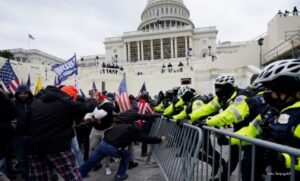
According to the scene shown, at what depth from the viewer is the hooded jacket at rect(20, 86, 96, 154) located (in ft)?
9.45

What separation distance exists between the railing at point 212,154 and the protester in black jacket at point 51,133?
1534 mm

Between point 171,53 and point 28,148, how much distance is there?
6626cm

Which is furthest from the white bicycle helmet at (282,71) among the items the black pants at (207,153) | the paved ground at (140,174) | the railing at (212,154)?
the paved ground at (140,174)

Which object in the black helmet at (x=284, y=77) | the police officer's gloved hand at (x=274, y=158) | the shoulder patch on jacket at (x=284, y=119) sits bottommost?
the police officer's gloved hand at (x=274, y=158)

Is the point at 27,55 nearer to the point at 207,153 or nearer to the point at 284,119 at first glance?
the point at 207,153

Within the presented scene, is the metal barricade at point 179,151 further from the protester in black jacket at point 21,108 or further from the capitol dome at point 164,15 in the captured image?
the capitol dome at point 164,15

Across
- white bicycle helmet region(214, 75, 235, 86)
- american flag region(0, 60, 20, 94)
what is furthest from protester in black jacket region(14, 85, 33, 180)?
white bicycle helmet region(214, 75, 235, 86)

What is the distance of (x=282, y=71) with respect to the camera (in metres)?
1.92

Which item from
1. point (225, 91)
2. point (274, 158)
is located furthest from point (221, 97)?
point (274, 158)

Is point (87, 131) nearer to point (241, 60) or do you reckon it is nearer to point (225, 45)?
point (241, 60)

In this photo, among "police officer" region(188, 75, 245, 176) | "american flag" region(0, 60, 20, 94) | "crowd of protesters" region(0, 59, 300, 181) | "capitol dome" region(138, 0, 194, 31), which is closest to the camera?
"crowd of protesters" region(0, 59, 300, 181)

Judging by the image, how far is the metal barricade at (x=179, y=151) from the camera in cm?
290

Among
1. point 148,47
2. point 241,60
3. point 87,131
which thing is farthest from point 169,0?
point 87,131

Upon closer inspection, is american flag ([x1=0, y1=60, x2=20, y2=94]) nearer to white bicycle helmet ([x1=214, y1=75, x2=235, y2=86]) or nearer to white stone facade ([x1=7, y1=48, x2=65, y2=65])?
white bicycle helmet ([x1=214, y1=75, x2=235, y2=86])
